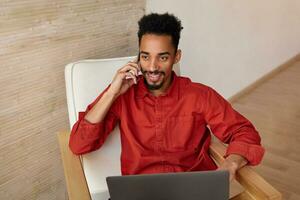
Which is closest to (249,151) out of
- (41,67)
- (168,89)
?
(168,89)

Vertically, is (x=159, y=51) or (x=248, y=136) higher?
(x=159, y=51)

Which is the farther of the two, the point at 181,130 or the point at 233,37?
the point at 233,37

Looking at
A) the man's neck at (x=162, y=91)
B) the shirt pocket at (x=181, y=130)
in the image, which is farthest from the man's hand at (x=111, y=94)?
the shirt pocket at (x=181, y=130)

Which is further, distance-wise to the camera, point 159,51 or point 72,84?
point 72,84

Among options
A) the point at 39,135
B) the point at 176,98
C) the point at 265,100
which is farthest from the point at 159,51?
the point at 265,100

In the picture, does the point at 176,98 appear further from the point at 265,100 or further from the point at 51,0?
the point at 265,100

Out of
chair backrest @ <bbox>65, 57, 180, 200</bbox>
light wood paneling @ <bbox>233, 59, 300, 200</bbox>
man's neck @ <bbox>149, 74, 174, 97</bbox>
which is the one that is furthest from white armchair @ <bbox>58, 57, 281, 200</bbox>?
light wood paneling @ <bbox>233, 59, 300, 200</bbox>

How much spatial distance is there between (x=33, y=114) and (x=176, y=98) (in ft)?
1.88

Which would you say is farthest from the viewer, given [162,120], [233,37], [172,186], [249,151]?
[233,37]

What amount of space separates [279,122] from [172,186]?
2041mm

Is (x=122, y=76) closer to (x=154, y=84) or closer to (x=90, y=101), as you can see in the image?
(x=154, y=84)

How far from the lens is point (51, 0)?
1408 millimetres

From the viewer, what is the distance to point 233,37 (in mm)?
2812

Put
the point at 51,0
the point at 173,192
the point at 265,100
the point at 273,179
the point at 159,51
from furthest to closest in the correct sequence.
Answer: the point at 265,100 < the point at 273,179 < the point at 51,0 < the point at 159,51 < the point at 173,192
